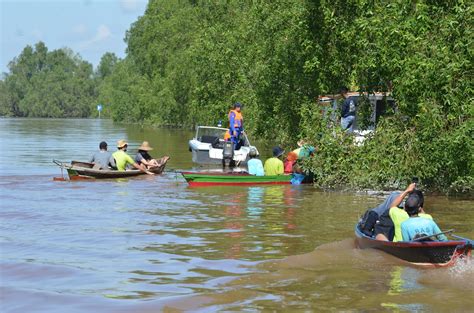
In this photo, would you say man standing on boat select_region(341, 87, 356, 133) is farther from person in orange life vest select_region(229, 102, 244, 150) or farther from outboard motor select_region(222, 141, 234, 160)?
outboard motor select_region(222, 141, 234, 160)

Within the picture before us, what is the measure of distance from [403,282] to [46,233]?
7433mm

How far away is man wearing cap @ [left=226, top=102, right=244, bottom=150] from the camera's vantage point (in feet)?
86.5

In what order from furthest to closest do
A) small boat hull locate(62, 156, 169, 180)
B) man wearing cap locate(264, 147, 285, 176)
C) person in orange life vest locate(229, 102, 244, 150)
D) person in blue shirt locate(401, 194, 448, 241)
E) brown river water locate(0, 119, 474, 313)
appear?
person in orange life vest locate(229, 102, 244, 150) → small boat hull locate(62, 156, 169, 180) → man wearing cap locate(264, 147, 285, 176) → person in blue shirt locate(401, 194, 448, 241) → brown river water locate(0, 119, 474, 313)

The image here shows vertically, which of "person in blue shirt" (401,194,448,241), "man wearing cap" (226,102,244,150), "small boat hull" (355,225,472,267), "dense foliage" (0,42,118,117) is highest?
"dense foliage" (0,42,118,117)

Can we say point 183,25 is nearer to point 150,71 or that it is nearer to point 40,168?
point 150,71

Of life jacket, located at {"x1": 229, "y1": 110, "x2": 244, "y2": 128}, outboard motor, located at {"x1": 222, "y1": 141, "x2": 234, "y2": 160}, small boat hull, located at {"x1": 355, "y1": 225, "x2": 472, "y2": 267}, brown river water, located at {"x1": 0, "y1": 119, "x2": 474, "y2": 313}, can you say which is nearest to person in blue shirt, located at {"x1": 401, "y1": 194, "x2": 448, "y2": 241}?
small boat hull, located at {"x1": 355, "y1": 225, "x2": 472, "y2": 267}

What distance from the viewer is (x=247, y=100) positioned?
36188 mm

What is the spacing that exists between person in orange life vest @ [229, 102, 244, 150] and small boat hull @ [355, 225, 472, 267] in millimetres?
14755

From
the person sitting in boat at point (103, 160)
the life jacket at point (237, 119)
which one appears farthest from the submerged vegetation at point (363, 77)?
the person sitting in boat at point (103, 160)

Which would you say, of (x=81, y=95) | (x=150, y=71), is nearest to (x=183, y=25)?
(x=150, y=71)

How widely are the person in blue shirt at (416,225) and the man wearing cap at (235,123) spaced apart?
1474 centimetres

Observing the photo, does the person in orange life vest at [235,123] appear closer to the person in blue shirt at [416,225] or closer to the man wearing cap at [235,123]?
the man wearing cap at [235,123]

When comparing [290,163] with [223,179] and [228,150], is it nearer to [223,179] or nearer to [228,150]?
[223,179]

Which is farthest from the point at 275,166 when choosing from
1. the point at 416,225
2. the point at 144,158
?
the point at 416,225
